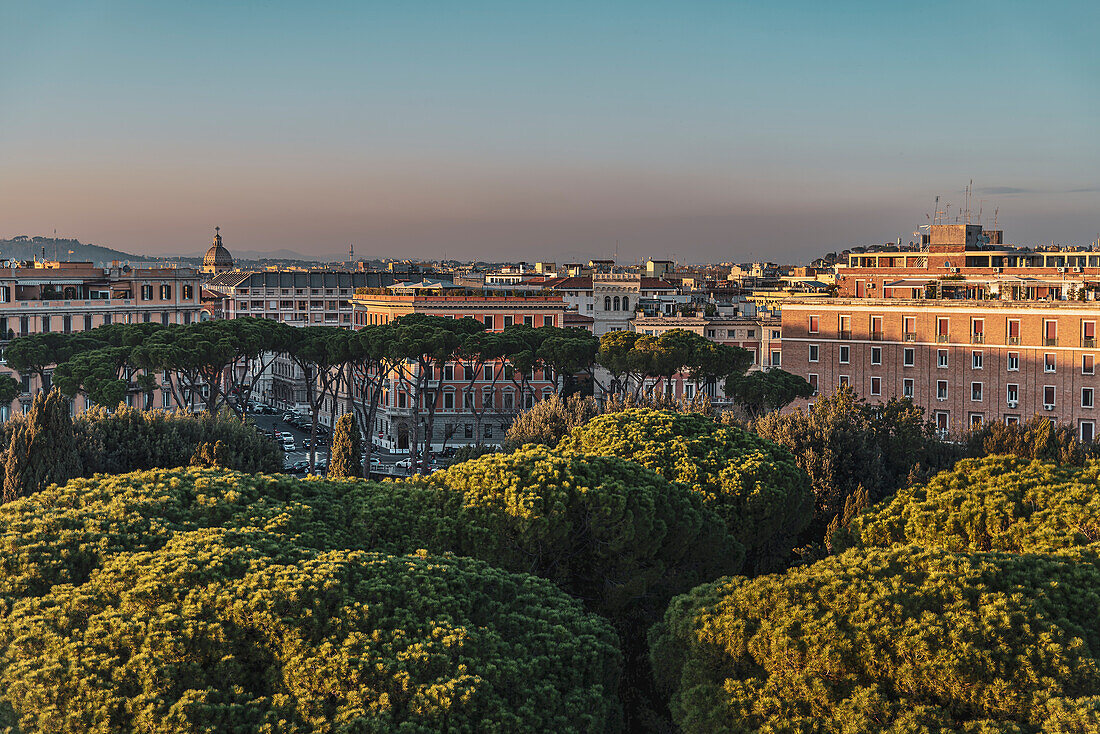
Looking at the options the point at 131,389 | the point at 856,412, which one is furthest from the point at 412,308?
the point at 856,412

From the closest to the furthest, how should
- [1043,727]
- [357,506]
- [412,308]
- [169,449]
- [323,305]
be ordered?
[1043,727] < [357,506] < [169,449] < [412,308] < [323,305]

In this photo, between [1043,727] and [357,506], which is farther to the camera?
[357,506]

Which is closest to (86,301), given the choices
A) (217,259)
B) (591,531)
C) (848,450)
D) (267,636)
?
(848,450)

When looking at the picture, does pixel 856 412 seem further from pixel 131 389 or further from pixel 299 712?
pixel 131 389

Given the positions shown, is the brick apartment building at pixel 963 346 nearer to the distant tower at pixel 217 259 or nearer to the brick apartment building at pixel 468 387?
the brick apartment building at pixel 468 387

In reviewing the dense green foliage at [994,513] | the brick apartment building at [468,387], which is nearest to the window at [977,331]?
the brick apartment building at [468,387]

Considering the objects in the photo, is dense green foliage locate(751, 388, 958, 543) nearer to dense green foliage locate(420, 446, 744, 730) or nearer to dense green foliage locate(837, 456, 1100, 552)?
dense green foliage locate(837, 456, 1100, 552)

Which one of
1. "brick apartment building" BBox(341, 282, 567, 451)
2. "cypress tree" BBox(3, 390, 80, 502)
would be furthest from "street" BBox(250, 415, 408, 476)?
"cypress tree" BBox(3, 390, 80, 502)
